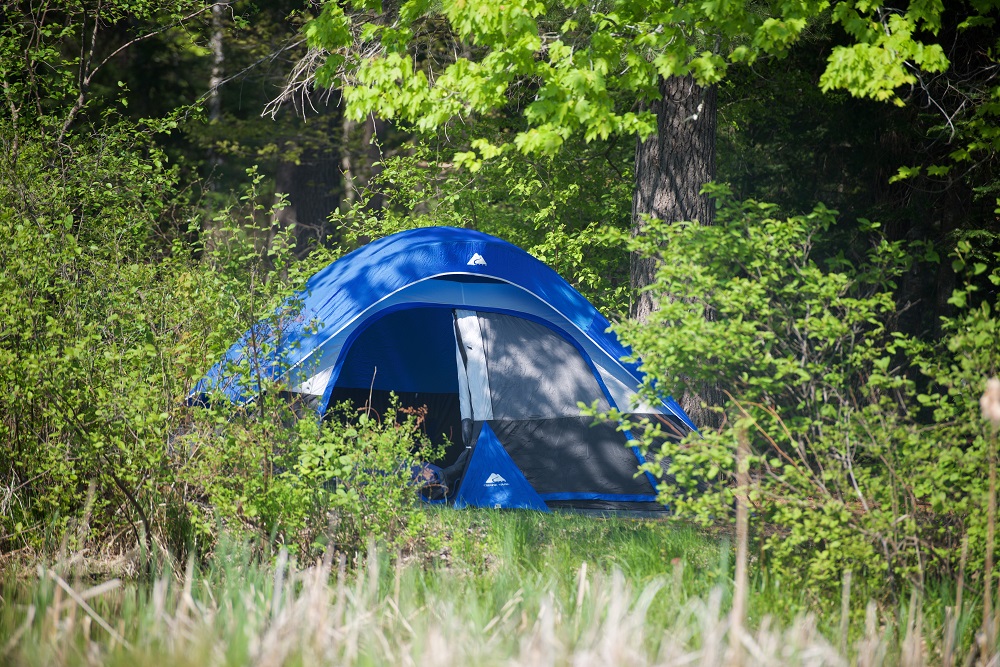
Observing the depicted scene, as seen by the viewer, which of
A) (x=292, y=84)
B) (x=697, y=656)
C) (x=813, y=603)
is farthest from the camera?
(x=292, y=84)

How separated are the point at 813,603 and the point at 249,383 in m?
2.74

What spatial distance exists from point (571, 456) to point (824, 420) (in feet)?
9.24


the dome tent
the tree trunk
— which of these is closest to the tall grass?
the dome tent

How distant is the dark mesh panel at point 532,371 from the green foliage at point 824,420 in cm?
236

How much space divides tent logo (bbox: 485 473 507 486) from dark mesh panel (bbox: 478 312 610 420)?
548 mm

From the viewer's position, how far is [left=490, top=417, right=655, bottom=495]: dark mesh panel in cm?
696

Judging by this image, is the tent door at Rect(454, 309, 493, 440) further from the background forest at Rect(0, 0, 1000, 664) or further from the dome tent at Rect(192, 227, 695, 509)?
the background forest at Rect(0, 0, 1000, 664)

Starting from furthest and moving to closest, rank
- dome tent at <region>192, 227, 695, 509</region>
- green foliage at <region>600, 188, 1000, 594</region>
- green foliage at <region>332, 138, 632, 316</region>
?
1. green foliage at <region>332, 138, 632, 316</region>
2. dome tent at <region>192, 227, 695, 509</region>
3. green foliage at <region>600, 188, 1000, 594</region>

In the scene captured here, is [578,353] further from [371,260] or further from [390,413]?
[390,413]

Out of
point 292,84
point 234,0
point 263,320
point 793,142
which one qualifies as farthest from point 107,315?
point 793,142

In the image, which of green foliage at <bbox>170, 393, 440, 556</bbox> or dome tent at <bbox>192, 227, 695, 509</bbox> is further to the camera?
dome tent at <bbox>192, 227, 695, 509</bbox>

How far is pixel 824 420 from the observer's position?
4.45 m

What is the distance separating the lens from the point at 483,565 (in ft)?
14.8

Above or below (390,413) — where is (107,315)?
above
